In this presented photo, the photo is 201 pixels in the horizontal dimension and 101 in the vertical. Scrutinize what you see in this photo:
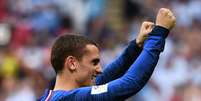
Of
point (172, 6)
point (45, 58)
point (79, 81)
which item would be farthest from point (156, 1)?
point (79, 81)

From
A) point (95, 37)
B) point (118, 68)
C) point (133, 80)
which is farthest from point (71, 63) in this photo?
point (95, 37)

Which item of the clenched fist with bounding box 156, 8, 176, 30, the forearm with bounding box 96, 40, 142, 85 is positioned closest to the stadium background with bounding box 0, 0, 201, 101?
the forearm with bounding box 96, 40, 142, 85

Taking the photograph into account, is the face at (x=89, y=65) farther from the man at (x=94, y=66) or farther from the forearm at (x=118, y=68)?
the forearm at (x=118, y=68)

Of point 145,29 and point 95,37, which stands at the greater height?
point 145,29

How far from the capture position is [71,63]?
18.7 feet

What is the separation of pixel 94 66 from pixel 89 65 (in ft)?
0.13

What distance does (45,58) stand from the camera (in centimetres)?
1345

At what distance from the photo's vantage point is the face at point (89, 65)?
5.69 meters

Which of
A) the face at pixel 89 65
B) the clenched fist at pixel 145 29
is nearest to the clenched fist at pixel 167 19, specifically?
the clenched fist at pixel 145 29

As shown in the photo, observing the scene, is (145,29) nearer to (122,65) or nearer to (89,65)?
(89,65)

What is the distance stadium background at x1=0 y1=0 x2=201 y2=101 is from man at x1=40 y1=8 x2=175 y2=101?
5477 millimetres

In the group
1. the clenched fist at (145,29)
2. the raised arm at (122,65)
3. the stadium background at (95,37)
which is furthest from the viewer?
the stadium background at (95,37)

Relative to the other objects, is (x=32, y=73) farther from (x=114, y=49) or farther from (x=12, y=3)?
(x=12, y=3)

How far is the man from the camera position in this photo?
17.8 feet
